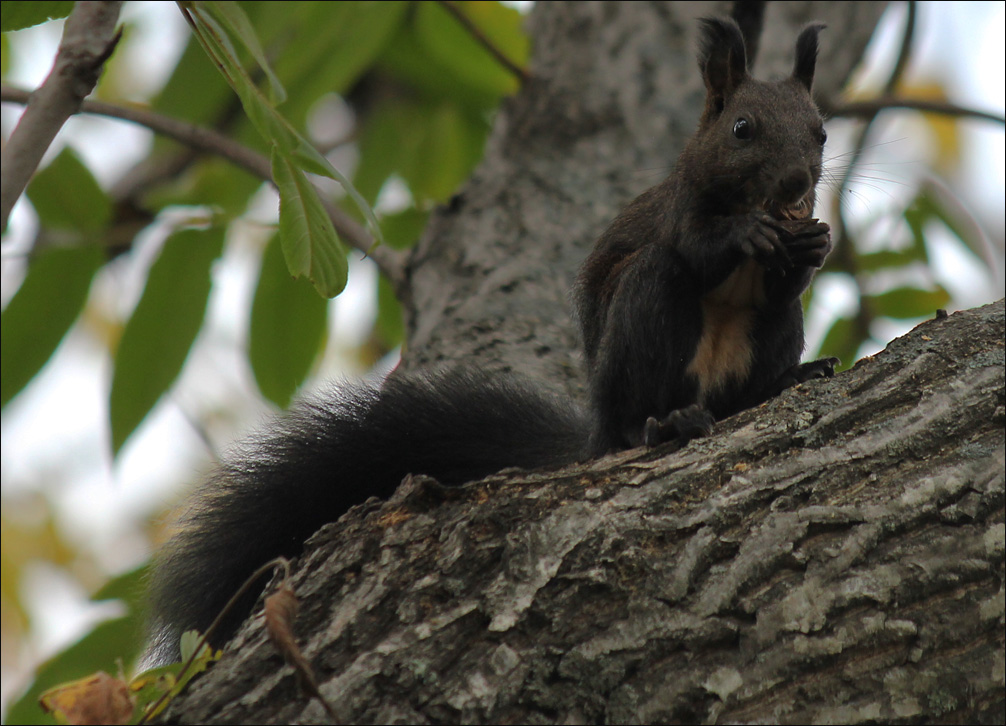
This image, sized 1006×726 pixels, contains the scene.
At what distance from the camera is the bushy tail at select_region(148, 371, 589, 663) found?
6.86ft

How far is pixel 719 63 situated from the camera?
2.84m

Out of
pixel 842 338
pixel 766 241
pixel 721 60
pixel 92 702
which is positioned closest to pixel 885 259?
pixel 842 338

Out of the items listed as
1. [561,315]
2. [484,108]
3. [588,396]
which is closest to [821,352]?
[561,315]

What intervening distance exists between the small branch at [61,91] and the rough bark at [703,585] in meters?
0.73

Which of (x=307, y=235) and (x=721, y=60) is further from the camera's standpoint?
(x=721, y=60)

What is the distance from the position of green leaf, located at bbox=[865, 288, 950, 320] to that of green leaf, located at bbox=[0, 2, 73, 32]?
8.06ft

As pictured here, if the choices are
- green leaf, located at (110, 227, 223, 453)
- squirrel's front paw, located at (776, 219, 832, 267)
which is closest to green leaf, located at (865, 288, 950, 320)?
squirrel's front paw, located at (776, 219, 832, 267)

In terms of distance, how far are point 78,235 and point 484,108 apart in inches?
64.6

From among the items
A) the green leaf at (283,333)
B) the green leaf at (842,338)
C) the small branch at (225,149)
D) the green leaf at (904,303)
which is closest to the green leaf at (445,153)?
the small branch at (225,149)

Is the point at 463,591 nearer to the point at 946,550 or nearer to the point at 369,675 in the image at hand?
the point at 369,675

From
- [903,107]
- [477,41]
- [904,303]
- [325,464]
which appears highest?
[477,41]

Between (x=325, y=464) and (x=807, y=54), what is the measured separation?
1748mm

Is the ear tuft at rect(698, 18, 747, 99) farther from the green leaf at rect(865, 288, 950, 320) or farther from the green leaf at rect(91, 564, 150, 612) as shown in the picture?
the green leaf at rect(91, 564, 150, 612)

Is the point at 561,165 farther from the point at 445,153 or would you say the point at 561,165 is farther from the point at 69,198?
the point at 69,198
